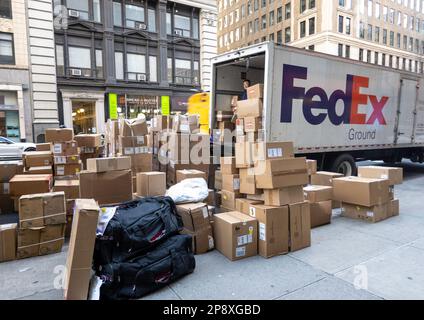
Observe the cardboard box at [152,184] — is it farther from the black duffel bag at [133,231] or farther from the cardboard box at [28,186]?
the cardboard box at [28,186]

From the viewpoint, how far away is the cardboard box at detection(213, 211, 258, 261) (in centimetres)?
375

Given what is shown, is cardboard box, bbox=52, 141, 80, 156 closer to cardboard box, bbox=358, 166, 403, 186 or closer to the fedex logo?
the fedex logo

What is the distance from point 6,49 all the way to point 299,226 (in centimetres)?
1773

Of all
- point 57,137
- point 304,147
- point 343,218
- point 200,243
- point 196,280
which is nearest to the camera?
point 196,280

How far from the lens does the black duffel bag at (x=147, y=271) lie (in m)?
2.87

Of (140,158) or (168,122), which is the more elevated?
(168,122)

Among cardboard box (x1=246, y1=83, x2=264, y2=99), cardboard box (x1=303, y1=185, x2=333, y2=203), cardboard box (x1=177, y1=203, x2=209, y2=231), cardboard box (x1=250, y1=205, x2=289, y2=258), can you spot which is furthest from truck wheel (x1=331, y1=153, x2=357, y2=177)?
cardboard box (x1=177, y1=203, x2=209, y2=231)

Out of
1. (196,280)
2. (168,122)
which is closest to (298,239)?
(196,280)

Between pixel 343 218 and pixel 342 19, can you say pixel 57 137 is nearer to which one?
pixel 343 218

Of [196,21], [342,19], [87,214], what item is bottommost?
[87,214]

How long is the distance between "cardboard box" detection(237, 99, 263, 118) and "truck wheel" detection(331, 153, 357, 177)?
287 cm

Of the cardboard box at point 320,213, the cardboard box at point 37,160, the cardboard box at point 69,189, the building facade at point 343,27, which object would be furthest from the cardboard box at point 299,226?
the building facade at point 343,27

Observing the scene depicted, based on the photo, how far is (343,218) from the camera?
549 centimetres
